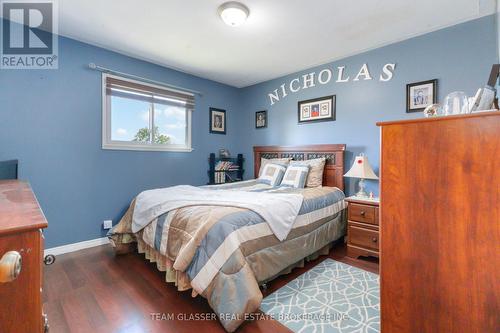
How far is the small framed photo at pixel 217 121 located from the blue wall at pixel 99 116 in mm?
761

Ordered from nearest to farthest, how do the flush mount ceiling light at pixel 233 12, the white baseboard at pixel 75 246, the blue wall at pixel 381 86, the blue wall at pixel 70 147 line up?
1. the flush mount ceiling light at pixel 233 12
2. the blue wall at pixel 381 86
3. the blue wall at pixel 70 147
4. the white baseboard at pixel 75 246

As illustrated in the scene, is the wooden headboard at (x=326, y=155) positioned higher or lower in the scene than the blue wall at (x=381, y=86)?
lower

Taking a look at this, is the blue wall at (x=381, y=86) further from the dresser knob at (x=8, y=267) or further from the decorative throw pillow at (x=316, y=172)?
the dresser knob at (x=8, y=267)

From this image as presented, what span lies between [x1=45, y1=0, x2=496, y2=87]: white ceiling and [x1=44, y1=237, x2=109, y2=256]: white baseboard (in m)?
2.46

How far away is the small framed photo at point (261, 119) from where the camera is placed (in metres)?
4.25

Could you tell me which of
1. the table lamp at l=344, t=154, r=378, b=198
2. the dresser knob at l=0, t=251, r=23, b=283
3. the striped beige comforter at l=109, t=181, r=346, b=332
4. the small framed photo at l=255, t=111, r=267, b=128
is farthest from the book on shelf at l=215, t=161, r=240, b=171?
the dresser knob at l=0, t=251, r=23, b=283

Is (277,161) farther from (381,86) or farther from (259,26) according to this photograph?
(259,26)

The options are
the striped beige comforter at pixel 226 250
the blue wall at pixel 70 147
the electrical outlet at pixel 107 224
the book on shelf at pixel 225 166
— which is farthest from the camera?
the book on shelf at pixel 225 166

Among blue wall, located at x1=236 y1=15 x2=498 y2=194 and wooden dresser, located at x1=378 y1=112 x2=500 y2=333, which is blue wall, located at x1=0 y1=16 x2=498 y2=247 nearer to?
blue wall, located at x1=236 y1=15 x2=498 y2=194

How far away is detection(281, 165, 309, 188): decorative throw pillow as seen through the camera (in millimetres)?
3088

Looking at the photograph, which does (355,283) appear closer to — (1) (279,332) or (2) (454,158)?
(1) (279,332)

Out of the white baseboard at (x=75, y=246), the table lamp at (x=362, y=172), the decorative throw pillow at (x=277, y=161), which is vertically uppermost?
the decorative throw pillow at (x=277, y=161)

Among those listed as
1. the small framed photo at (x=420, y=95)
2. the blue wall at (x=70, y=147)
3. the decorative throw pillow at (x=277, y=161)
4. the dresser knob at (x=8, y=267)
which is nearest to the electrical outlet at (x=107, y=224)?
the blue wall at (x=70, y=147)

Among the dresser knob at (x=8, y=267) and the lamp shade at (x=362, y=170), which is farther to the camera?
the lamp shade at (x=362, y=170)
